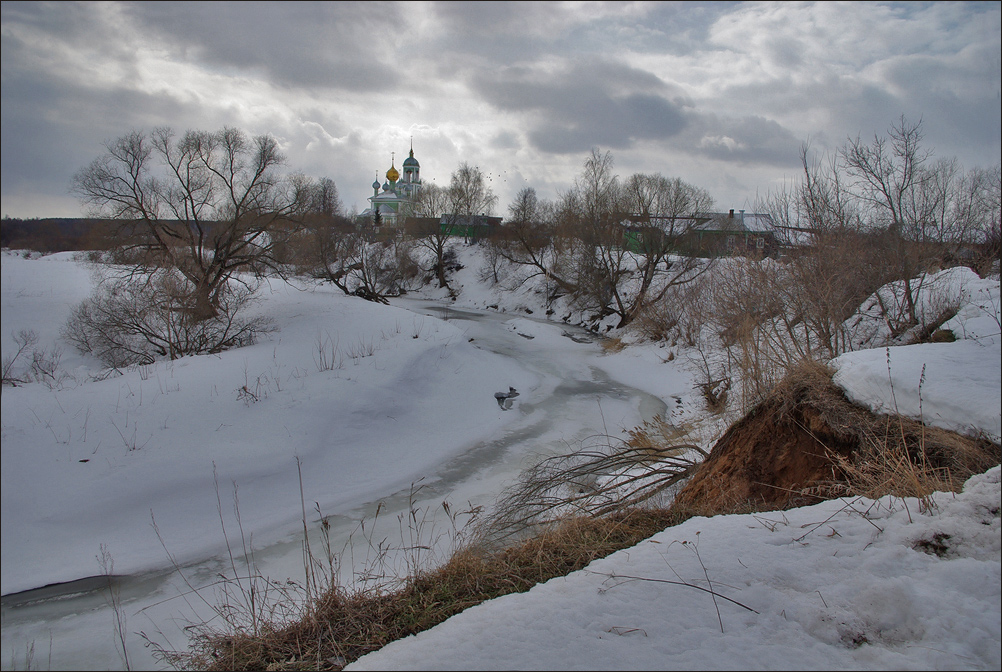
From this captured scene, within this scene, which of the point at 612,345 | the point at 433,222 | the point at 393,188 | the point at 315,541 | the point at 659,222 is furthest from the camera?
the point at 393,188

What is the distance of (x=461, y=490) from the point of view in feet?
32.3

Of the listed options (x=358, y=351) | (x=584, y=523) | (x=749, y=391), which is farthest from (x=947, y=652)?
(x=358, y=351)

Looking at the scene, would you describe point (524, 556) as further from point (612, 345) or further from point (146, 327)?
point (612, 345)

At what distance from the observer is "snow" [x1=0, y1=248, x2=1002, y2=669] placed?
253 cm

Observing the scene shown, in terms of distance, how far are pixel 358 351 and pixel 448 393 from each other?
11.1 feet

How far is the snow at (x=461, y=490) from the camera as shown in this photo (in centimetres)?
253

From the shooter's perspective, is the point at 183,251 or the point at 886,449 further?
the point at 183,251

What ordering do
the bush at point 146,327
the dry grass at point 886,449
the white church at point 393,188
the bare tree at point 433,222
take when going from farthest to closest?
the white church at point 393,188
the bare tree at point 433,222
the bush at point 146,327
the dry grass at point 886,449

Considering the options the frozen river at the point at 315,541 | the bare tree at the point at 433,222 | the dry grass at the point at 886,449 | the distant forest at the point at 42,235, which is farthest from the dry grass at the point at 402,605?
the bare tree at the point at 433,222

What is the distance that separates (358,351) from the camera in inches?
633

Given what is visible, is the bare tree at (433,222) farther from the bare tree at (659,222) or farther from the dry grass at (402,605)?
the dry grass at (402,605)

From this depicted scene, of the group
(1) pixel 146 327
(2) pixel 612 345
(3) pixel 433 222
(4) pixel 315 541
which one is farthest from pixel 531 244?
(4) pixel 315 541

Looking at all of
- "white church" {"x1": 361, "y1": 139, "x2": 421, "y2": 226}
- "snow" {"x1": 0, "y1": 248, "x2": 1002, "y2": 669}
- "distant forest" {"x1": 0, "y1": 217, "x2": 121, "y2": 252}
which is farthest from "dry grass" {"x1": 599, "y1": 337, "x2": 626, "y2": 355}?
"white church" {"x1": 361, "y1": 139, "x2": 421, "y2": 226}

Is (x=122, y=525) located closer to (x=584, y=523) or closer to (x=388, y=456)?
(x=388, y=456)
